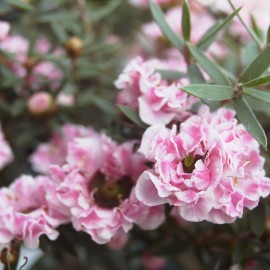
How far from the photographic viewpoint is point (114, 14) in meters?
Result: 1.08

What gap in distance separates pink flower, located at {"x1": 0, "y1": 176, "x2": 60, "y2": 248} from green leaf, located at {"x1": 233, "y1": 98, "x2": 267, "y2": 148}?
0.24 metres

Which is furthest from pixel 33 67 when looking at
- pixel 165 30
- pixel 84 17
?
pixel 165 30

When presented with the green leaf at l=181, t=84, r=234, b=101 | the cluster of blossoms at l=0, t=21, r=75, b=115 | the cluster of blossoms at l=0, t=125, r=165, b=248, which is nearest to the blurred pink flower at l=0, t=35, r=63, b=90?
the cluster of blossoms at l=0, t=21, r=75, b=115

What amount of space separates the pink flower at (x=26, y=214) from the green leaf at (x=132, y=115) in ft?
0.41

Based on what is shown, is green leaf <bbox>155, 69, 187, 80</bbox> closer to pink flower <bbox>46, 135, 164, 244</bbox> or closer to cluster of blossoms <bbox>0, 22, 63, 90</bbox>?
pink flower <bbox>46, 135, 164, 244</bbox>

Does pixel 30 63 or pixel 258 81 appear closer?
pixel 258 81

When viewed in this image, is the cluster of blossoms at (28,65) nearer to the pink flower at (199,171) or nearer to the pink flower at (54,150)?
the pink flower at (54,150)

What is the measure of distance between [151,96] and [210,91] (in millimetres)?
85

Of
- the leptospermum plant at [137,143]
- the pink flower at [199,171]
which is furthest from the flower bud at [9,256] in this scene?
the pink flower at [199,171]

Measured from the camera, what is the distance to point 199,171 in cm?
51

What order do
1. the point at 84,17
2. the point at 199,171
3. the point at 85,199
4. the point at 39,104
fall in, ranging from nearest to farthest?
the point at 199,171, the point at 85,199, the point at 39,104, the point at 84,17

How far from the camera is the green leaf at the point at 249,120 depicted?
1.74 feet

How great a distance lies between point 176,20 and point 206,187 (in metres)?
0.53

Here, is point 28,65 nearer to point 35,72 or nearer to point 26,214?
point 35,72
